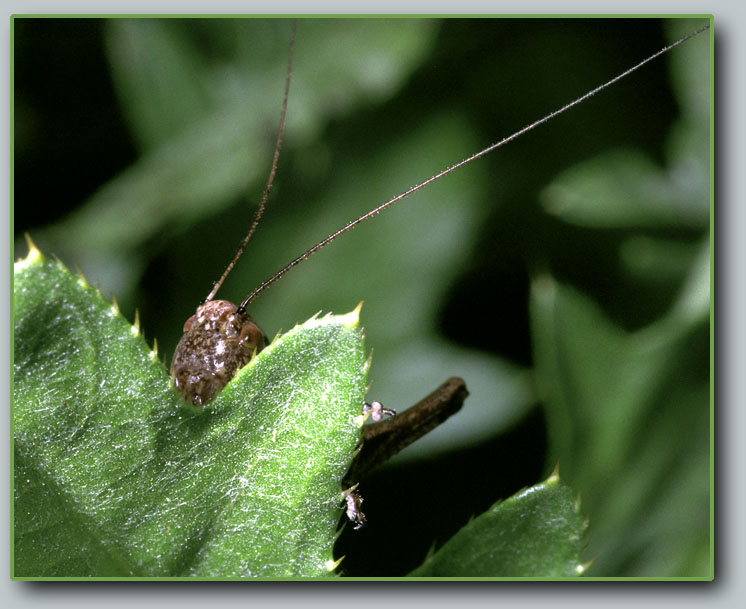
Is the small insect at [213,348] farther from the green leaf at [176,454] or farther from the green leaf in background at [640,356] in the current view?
the green leaf in background at [640,356]

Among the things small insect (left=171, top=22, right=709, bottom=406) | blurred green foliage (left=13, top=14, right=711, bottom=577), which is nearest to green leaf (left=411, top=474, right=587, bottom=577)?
blurred green foliage (left=13, top=14, right=711, bottom=577)

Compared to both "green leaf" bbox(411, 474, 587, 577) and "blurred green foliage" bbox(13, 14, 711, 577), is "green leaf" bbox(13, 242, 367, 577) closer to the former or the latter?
"green leaf" bbox(411, 474, 587, 577)

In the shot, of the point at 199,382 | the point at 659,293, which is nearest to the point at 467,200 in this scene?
the point at 659,293

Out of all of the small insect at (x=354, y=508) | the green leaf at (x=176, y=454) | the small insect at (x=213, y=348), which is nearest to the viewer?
the green leaf at (x=176, y=454)

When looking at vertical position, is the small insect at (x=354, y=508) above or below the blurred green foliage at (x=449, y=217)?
below

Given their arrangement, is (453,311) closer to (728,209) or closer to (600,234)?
(600,234)

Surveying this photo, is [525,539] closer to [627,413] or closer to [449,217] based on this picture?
[627,413]

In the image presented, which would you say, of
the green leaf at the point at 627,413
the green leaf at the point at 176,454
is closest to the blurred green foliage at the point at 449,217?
the green leaf at the point at 627,413

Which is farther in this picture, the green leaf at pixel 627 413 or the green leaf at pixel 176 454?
the green leaf at pixel 627 413
